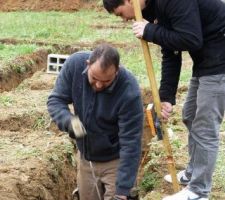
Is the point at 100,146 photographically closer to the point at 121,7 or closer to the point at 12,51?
the point at 121,7

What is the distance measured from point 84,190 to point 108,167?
40 cm

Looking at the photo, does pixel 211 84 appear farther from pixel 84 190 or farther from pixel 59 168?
pixel 59 168

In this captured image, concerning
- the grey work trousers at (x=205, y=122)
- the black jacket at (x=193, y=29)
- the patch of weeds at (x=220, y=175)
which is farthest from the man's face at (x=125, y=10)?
the patch of weeds at (x=220, y=175)

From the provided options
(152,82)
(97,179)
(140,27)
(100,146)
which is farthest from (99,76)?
(97,179)

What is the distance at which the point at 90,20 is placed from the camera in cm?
1969

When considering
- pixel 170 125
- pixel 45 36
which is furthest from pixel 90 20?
pixel 170 125

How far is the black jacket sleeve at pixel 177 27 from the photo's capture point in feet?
12.5

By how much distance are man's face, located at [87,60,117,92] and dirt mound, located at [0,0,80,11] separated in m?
20.5

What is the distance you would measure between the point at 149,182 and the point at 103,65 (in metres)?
2.24

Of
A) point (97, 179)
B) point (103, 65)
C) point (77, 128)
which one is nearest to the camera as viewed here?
point (103, 65)

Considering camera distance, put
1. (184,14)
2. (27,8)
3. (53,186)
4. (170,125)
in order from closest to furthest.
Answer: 1. (184,14)
2. (53,186)
3. (170,125)
4. (27,8)

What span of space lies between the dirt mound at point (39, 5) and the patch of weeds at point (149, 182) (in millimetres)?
18984

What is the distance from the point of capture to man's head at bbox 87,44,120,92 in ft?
12.3

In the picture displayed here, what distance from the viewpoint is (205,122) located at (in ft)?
14.0
